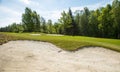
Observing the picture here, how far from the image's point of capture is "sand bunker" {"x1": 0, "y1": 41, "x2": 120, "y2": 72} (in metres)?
12.3

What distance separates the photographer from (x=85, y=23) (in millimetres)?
73375

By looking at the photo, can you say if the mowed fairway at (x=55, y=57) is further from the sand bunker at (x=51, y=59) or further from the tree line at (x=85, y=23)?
the tree line at (x=85, y=23)

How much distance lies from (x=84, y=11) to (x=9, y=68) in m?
71.8

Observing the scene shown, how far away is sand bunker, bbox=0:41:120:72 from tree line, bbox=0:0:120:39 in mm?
40977

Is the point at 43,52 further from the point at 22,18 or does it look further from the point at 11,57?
the point at 22,18

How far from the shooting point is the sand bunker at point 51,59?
1230cm

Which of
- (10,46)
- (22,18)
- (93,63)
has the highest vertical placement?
(22,18)

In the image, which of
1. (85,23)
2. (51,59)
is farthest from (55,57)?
(85,23)

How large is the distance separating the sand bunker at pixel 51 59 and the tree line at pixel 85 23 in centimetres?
4098

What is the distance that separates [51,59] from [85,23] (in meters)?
60.5

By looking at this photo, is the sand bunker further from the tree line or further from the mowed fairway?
the tree line

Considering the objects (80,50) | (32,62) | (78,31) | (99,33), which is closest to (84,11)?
(78,31)

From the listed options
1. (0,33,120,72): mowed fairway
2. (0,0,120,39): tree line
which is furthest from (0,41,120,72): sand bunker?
(0,0,120,39): tree line

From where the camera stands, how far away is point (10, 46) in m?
16.9
